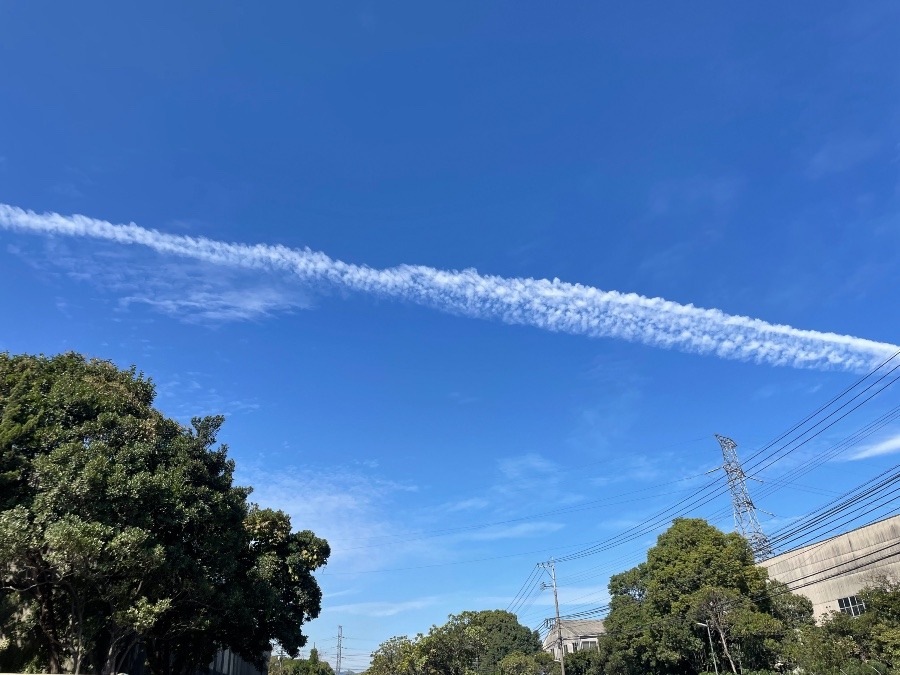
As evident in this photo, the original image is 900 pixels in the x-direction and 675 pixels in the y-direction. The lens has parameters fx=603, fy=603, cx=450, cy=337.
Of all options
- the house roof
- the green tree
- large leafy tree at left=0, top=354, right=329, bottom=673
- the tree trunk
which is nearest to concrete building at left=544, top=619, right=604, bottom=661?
the house roof

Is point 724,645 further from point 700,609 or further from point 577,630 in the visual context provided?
point 577,630

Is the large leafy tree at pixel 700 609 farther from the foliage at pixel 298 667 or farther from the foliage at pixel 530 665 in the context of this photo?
the foliage at pixel 298 667

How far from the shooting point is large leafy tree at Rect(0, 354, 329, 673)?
44.0 ft

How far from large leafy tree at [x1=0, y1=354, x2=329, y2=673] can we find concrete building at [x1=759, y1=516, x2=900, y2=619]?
31.2 metres

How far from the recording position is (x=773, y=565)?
149ft

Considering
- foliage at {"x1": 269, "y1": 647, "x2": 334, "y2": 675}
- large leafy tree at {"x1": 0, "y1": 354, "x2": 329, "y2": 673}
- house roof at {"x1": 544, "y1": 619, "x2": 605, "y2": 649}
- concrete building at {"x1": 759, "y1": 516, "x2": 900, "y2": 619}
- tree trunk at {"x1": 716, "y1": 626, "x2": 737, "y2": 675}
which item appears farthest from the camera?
house roof at {"x1": 544, "y1": 619, "x2": 605, "y2": 649}

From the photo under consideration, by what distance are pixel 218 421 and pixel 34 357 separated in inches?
224

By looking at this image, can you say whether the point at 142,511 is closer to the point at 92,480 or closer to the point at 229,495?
the point at 92,480

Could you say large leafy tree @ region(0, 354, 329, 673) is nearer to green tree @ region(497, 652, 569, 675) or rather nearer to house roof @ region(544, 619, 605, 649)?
green tree @ region(497, 652, 569, 675)

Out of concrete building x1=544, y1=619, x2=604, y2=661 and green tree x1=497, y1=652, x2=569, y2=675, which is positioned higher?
concrete building x1=544, y1=619, x2=604, y2=661

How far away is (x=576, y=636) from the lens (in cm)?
7925

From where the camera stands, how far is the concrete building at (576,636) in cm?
7588

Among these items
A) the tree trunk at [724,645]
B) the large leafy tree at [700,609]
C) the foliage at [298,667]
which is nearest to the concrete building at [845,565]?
the large leafy tree at [700,609]

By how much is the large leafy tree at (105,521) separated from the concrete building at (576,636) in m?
62.9
